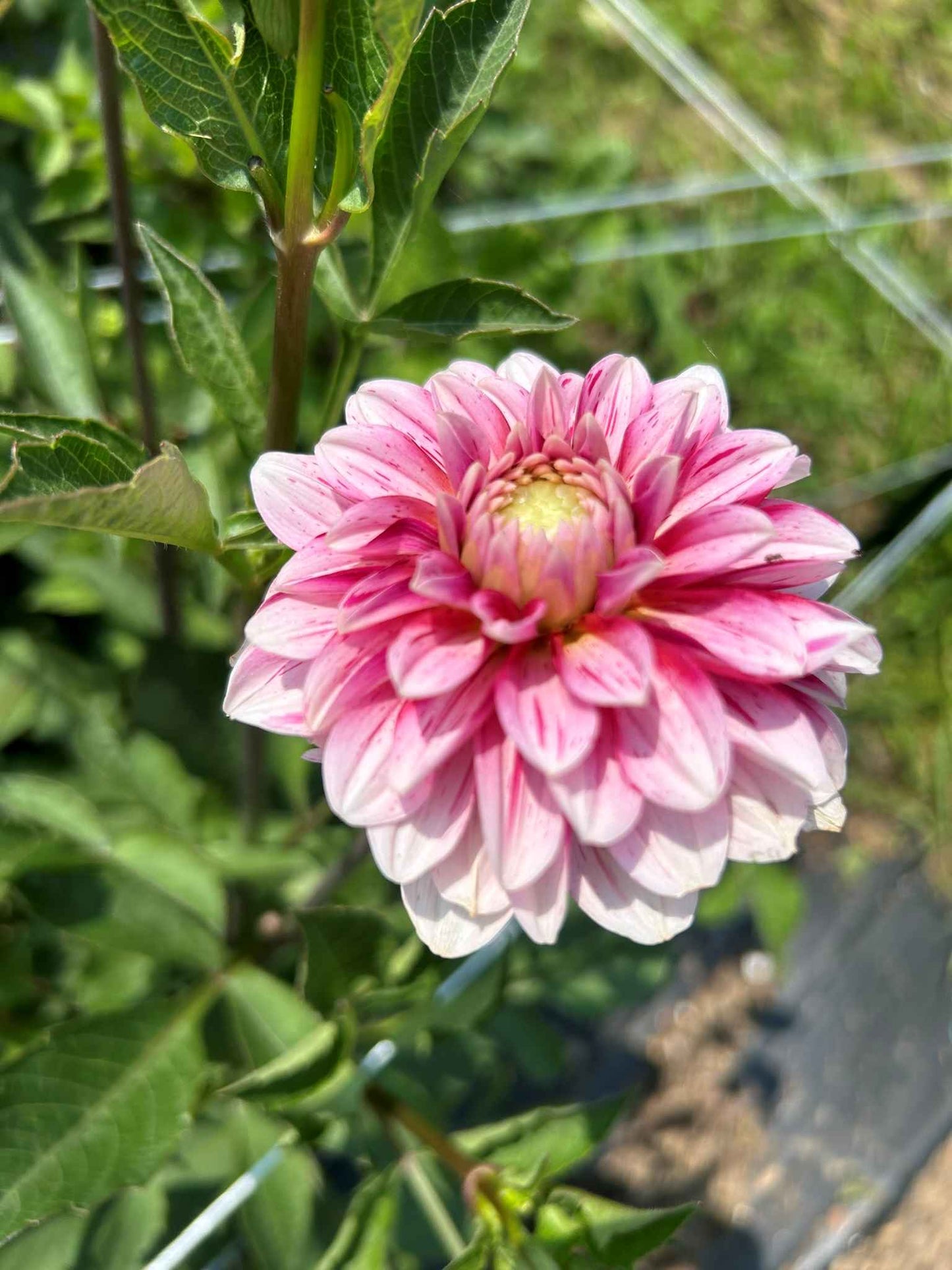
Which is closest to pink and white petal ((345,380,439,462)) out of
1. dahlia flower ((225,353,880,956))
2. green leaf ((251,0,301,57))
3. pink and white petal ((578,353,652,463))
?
dahlia flower ((225,353,880,956))

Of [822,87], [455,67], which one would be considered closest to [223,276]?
[455,67]

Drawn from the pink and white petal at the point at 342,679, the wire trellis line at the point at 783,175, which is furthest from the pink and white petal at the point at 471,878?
the wire trellis line at the point at 783,175

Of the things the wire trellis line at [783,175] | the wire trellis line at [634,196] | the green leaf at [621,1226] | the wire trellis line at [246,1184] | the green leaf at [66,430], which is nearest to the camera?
the green leaf at [66,430]

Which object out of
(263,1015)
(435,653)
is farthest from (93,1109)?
(435,653)

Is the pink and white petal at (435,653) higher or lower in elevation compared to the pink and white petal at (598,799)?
higher

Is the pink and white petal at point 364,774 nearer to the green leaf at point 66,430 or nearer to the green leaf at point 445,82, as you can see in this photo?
the green leaf at point 66,430

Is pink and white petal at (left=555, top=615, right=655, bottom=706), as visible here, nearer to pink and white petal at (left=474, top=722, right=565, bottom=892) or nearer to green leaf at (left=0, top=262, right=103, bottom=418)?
pink and white petal at (left=474, top=722, right=565, bottom=892)

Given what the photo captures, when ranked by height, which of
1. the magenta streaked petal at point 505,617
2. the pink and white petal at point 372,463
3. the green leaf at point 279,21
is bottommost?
the magenta streaked petal at point 505,617
